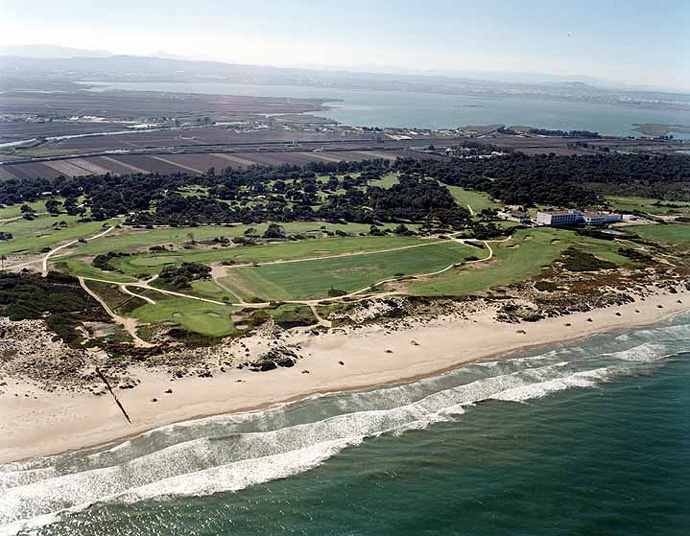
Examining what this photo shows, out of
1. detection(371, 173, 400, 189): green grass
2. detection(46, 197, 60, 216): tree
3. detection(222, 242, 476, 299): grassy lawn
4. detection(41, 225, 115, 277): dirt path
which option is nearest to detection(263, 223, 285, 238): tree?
detection(222, 242, 476, 299): grassy lawn

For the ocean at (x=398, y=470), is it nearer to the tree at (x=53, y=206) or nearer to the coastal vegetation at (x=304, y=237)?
the coastal vegetation at (x=304, y=237)

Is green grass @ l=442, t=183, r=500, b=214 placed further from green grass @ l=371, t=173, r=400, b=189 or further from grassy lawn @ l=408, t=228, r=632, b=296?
grassy lawn @ l=408, t=228, r=632, b=296

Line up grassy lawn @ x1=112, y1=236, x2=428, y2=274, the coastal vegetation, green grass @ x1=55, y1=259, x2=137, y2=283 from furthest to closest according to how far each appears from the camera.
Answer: grassy lawn @ x1=112, y1=236, x2=428, y2=274 < green grass @ x1=55, y1=259, x2=137, y2=283 < the coastal vegetation

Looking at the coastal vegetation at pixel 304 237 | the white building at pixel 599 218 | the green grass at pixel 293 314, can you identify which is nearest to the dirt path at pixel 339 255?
the coastal vegetation at pixel 304 237

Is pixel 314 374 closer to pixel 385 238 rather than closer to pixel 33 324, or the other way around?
pixel 33 324

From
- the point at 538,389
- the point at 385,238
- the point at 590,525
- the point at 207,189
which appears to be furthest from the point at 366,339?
the point at 207,189

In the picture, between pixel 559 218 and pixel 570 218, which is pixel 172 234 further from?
pixel 570 218

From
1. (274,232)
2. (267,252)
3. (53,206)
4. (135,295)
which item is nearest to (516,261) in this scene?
(267,252)
